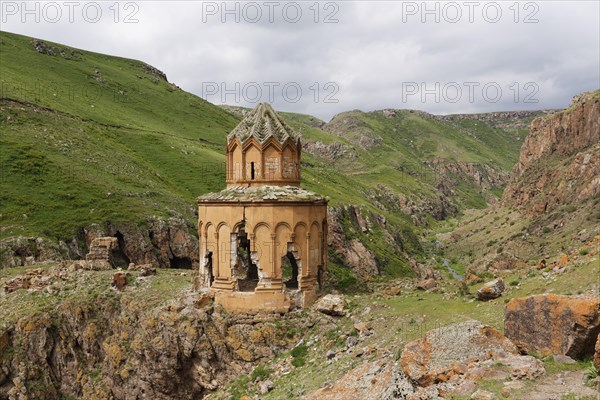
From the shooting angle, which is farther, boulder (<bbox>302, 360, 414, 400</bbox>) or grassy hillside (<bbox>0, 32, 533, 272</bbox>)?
grassy hillside (<bbox>0, 32, 533, 272</bbox>)

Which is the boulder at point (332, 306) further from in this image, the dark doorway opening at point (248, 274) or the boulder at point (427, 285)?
the boulder at point (427, 285)

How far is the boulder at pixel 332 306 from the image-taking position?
675 inches

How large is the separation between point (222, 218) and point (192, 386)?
19.2 feet

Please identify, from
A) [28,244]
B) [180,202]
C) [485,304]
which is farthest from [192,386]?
[180,202]

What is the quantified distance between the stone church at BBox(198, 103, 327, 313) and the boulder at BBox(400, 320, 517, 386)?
8.32 meters

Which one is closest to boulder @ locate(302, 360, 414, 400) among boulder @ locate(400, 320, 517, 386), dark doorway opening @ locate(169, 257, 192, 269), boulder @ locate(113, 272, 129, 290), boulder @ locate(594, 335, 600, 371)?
boulder @ locate(400, 320, 517, 386)

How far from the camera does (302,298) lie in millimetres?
17953

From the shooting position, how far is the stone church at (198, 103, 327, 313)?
17.8 metres

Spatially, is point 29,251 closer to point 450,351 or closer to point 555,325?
point 450,351

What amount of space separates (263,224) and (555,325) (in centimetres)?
1056

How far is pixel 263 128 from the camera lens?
19375 millimetres

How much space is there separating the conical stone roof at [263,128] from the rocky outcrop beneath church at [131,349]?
6388 millimetres

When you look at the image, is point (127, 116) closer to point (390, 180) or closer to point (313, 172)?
point (313, 172)

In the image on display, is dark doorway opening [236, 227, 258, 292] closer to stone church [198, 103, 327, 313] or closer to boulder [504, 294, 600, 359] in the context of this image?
stone church [198, 103, 327, 313]
